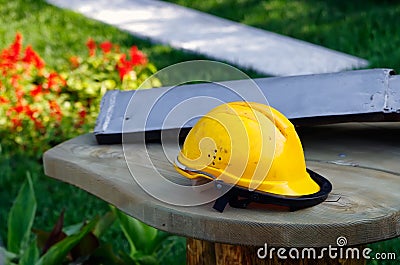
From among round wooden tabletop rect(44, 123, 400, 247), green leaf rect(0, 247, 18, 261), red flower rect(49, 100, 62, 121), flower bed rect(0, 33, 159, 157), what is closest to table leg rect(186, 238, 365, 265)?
round wooden tabletop rect(44, 123, 400, 247)

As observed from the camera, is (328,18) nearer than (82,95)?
No

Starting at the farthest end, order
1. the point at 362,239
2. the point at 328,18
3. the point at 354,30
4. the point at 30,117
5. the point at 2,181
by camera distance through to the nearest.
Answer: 1. the point at 328,18
2. the point at 354,30
3. the point at 30,117
4. the point at 2,181
5. the point at 362,239

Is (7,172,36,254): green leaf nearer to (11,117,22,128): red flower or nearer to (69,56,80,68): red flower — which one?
(11,117,22,128): red flower

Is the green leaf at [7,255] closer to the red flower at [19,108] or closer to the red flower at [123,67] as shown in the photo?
the red flower at [19,108]

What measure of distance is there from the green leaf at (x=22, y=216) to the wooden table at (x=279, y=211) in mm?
715

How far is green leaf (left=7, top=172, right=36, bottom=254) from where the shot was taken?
348 centimetres

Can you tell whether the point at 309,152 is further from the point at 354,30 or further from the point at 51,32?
the point at 51,32

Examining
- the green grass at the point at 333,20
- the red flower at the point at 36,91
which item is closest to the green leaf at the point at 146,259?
the red flower at the point at 36,91

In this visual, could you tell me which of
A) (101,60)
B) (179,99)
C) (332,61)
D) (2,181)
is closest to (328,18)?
(332,61)

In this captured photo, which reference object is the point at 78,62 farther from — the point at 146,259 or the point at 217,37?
the point at 146,259

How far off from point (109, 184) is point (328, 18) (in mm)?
5640

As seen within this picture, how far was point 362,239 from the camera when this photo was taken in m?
2.04

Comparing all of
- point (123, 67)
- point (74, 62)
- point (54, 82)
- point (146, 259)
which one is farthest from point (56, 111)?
point (146, 259)

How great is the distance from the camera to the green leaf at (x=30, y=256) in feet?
10.7
